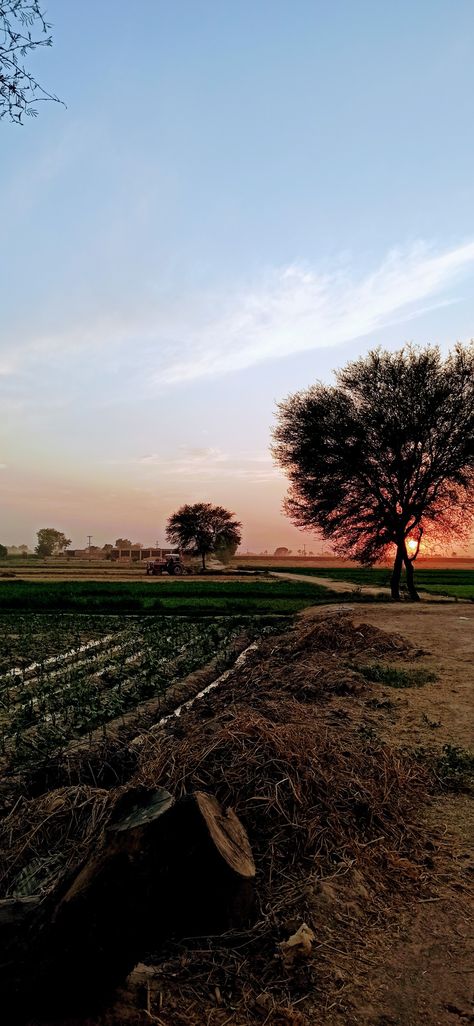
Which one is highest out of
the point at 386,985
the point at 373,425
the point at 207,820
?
the point at 373,425

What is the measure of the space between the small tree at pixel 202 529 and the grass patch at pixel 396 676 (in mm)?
75016

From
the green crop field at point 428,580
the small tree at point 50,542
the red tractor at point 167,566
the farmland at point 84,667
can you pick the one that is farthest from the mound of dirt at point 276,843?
the small tree at point 50,542

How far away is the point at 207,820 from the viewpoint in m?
3.52

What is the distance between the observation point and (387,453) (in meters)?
32.7

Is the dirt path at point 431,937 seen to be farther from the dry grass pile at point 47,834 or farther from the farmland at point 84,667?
the farmland at point 84,667

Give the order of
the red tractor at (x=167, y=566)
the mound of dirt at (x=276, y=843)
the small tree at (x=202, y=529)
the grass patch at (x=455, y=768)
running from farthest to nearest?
the small tree at (x=202, y=529), the red tractor at (x=167, y=566), the grass patch at (x=455, y=768), the mound of dirt at (x=276, y=843)

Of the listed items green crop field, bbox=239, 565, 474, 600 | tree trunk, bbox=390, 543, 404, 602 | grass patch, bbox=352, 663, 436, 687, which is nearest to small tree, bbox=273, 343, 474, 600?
tree trunk, bbox=390, 543, 404, 602

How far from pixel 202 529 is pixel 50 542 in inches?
3903

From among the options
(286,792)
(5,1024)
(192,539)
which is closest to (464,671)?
(286,792)

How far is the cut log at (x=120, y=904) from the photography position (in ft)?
9.94

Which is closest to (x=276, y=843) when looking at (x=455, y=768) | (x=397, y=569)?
(x=455, y=768)

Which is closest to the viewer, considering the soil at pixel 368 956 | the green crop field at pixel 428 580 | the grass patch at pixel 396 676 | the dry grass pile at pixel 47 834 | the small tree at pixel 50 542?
the soil at pixel 368 956

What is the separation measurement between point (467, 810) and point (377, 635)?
31.9ft

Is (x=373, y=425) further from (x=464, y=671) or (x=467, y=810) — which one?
(x=467, y=810)
